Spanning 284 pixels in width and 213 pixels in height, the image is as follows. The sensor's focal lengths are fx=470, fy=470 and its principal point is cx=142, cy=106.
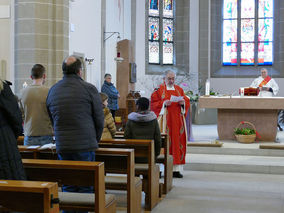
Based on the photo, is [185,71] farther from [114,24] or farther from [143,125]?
[143,125]

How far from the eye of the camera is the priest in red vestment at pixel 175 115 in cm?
731

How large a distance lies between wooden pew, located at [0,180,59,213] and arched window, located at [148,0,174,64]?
1469cm

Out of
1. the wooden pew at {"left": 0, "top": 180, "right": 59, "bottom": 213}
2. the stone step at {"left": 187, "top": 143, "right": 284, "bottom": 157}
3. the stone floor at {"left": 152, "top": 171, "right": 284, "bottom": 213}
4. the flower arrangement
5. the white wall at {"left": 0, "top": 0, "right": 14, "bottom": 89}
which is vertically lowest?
the stone floor at {"left": 152, "top": 171, "right": 284, "bottom": 213}

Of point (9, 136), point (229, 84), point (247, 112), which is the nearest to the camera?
point (9, 136)

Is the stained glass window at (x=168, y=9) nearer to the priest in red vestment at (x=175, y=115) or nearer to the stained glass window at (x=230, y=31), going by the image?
the stained glass window at (x=230, y=31)

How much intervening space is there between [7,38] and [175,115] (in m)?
3.83

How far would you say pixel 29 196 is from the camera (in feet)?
8.05

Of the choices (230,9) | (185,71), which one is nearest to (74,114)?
(185,71)

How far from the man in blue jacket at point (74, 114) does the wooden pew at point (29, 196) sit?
1.44 meters

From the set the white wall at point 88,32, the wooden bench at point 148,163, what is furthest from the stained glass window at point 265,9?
the wooden bench at point 148,163

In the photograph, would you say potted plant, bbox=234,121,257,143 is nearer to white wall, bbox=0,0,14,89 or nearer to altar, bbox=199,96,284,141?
altar, bbox=199,96,284,141

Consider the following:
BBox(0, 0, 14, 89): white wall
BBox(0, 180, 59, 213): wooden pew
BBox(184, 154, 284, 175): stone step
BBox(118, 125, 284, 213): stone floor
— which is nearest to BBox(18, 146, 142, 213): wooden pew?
BBox(118, 125, 284, 213): stone floor

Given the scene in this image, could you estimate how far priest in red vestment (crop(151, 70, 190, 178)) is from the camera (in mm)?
7312

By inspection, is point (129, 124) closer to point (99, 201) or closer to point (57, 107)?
point (57, 107)
